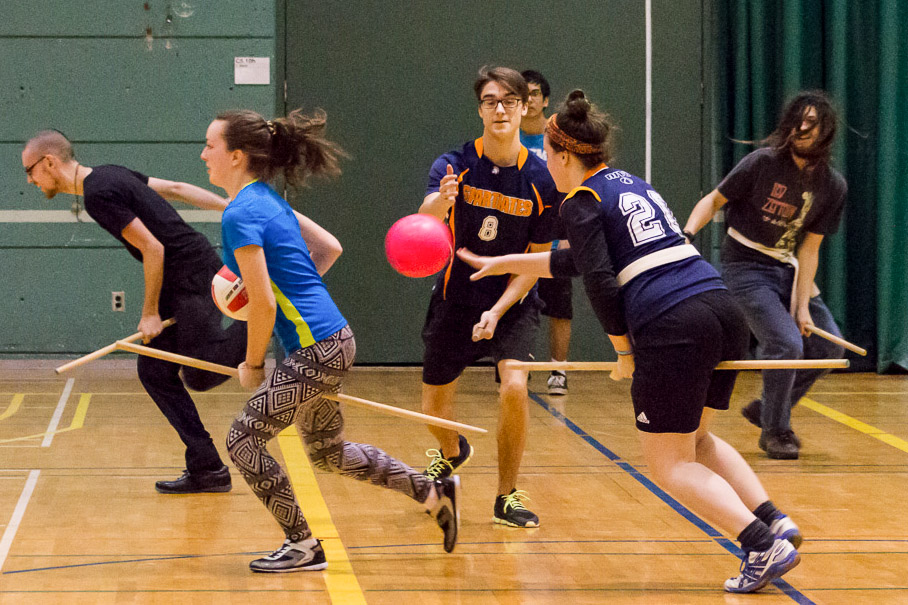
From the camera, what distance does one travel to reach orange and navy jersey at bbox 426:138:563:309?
4836mm

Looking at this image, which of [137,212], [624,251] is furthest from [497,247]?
[137,212]

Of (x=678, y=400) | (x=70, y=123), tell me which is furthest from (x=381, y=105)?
(x=678, y=400)

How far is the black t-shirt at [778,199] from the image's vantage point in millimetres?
5871

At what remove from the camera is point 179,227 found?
531 cm

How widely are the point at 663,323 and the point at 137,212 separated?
2.67 m

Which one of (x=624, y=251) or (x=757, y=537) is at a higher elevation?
(x=624, y=251)

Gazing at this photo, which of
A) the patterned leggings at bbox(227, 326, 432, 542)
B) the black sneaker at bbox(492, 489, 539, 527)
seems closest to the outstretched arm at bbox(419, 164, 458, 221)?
the patterned leggings at bbox(227, 326, 432, 542)

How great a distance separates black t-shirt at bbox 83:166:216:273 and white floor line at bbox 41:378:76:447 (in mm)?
1690

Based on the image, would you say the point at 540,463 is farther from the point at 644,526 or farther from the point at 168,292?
the point at 168,292

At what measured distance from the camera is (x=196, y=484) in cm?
525

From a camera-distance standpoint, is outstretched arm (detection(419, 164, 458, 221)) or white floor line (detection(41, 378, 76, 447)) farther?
white floor line (detection(41, 378, 76, 447))

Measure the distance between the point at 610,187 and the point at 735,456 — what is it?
110 cm

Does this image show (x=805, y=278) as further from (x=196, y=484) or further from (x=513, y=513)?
(x=196, y=484)

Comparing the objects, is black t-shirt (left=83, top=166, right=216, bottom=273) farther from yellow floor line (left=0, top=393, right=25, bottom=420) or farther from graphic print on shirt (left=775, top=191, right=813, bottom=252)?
graphic print on shirt (left=775, top=191, right=813, bottom=252)
